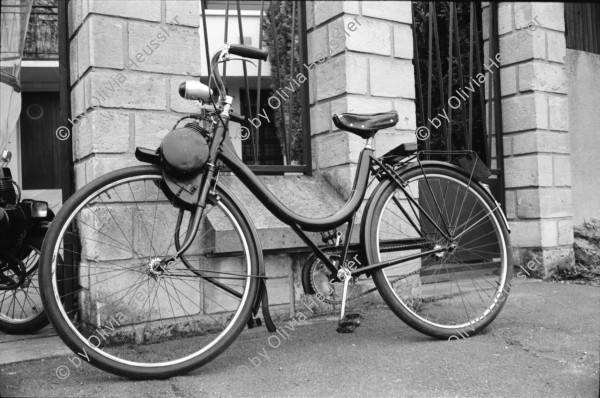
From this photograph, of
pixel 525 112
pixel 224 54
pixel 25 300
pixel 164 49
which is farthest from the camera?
pixel 525 112

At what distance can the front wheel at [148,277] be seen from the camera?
8.59ft

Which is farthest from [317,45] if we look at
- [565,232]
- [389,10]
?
[565,232]

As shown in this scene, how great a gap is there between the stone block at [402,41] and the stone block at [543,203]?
5.37ft

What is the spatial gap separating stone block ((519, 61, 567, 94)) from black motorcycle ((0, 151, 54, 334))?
12.0 feet

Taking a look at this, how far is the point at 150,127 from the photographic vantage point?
308 centimetres

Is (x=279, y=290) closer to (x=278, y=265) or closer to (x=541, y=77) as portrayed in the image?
(x=278, y=265)

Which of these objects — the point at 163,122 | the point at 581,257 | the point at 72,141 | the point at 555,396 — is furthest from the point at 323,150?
the point at 581,257

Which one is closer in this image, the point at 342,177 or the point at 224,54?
the point at 224,54

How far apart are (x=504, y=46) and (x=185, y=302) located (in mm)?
3433

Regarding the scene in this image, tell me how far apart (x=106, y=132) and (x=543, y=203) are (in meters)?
3.36

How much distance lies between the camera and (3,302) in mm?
3594

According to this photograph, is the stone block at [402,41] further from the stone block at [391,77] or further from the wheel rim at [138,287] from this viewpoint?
the wheel rim at [138,287]

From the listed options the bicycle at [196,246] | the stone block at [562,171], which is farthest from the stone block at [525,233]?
the bicycle at [196,246]

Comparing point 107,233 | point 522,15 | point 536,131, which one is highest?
point 522,15
